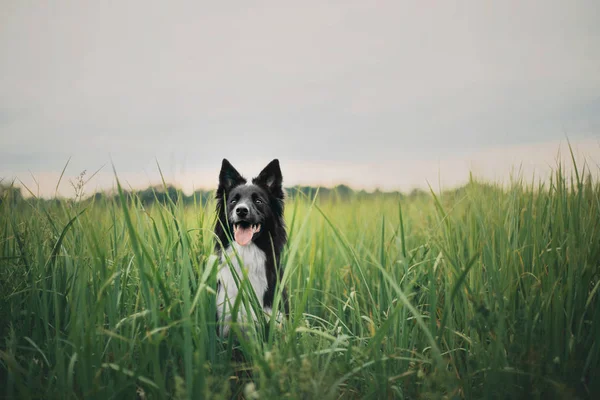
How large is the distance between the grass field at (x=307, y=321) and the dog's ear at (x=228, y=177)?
0.35 m

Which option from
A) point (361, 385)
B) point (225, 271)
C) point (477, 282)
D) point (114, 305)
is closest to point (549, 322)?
point (477, 282)

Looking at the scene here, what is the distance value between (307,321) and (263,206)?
4.27 ft

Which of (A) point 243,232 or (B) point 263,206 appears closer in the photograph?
(A) point 243,232

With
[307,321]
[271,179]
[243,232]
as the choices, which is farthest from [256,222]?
[307,321]

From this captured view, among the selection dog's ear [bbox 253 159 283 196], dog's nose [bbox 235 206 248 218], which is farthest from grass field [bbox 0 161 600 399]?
dog's ear [bbox 253 159 283 196]

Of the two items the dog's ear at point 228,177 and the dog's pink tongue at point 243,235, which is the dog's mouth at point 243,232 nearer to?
the dog's pink tongue at point 243,235

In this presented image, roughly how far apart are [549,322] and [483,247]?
0.68 metres

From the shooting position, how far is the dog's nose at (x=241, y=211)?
3.50 metres

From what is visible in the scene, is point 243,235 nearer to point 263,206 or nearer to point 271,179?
point 263,206

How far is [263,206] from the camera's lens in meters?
3.77

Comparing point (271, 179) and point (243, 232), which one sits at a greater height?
point (271, 179)

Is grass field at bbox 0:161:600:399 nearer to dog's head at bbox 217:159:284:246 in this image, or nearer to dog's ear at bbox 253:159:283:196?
dog's head at bbox 217:159:284:246

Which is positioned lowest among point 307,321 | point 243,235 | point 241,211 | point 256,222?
point 307,321

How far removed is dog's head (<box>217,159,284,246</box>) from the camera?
3.60 meters
